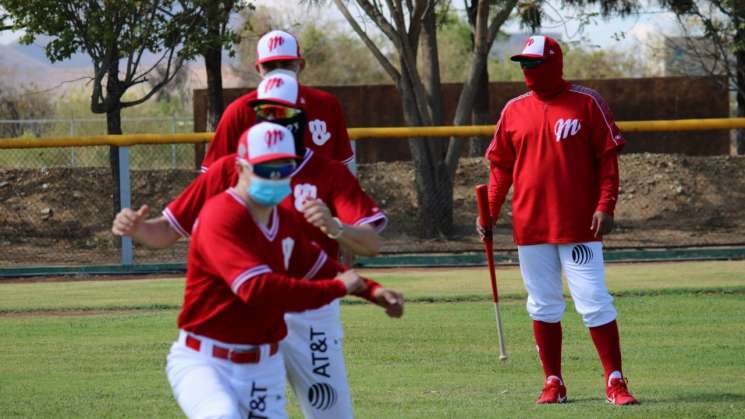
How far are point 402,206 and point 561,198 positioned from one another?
15.7m

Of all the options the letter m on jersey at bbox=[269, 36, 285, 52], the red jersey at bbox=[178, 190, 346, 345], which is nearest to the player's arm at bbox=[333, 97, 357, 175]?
the letter m on jersey at bbox=[269, 36, 285, 52]

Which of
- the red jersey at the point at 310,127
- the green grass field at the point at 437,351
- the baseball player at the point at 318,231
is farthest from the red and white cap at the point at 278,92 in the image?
the green grass field at the point at 437,351

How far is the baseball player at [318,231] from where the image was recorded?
608 cm

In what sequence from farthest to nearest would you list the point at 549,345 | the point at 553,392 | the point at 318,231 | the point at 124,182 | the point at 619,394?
the point at 124,182, the point at 549,345, the point at 553,392, the point at 619,394, the point at 318,231

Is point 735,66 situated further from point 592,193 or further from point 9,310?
point 592,193

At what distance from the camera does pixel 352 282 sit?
545 centimetres

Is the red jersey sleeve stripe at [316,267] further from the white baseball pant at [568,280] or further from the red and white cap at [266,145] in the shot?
the white baseball pant at [568,280]

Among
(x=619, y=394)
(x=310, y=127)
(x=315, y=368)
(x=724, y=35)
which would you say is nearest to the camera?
(x=315, y=368)

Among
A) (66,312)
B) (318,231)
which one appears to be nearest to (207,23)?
(66,312)

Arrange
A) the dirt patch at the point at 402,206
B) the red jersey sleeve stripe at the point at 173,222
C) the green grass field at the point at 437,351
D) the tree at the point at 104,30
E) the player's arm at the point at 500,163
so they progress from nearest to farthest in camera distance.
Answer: the red jersey sleeve stripe at the point at 173,222, the green grass field at the point at 437,351, the player's arm at the point at 500,163, the dirt patch at the point at 402,206, the tree at the point at 104,30

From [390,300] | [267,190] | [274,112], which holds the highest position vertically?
[274,112]

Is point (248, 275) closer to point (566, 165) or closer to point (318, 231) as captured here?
point (318, 231)

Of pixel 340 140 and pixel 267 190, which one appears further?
pixel 340 140

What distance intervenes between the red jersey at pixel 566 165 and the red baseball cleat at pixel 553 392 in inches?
36.1
